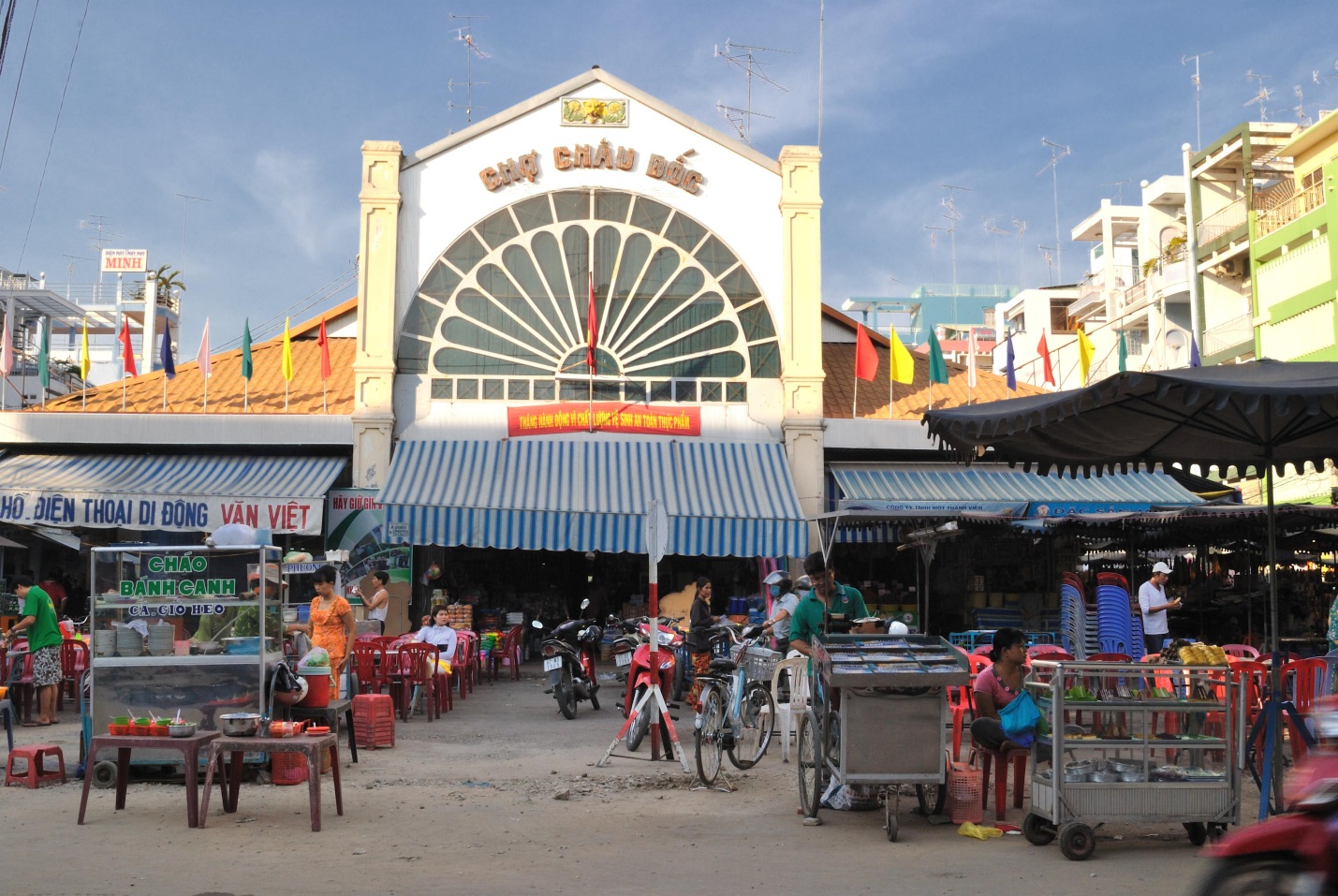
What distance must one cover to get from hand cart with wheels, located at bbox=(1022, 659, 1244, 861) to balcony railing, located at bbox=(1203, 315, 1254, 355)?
96.7ft

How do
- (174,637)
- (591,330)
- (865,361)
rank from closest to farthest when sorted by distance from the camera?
(174,637) → (591,330) → (865,361)

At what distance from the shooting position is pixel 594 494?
19.9m

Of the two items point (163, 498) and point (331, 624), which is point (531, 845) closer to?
point (331, 624)

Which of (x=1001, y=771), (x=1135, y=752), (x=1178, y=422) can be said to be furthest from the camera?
(x=1178, y=422)

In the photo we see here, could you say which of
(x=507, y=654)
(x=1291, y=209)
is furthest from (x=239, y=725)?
(x=1291, y=209)

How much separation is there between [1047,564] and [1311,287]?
13.3 meters

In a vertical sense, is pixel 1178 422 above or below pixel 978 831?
above

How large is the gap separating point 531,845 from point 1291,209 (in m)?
30.6

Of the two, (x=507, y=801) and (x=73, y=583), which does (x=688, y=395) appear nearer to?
(x=73, y=583)

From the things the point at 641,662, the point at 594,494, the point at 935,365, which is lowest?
the point at 641,662

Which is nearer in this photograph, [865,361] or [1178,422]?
[1178,422]

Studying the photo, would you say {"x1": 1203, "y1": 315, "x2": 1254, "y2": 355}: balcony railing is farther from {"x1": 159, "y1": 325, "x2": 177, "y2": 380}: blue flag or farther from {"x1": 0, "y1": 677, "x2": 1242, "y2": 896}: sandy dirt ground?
{"x1": 0, "y1": 677, "x2": 1242, "y2": 896}: sandy dirt ground

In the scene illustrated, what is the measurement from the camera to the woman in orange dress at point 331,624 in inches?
421

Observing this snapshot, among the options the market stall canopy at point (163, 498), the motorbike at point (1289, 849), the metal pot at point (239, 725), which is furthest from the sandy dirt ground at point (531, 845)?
the market stall canopy at point (163, 498)
